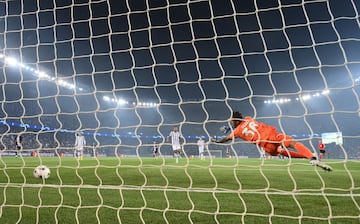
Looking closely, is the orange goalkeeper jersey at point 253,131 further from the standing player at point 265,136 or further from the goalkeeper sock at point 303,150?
the goalkeeper sock at point 303,150

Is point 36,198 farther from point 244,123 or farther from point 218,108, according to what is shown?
point 218,108

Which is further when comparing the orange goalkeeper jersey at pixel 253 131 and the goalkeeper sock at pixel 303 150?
the goalkeeper sock at pixel 303 150

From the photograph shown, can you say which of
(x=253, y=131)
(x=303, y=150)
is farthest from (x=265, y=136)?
(x=303, y=150)

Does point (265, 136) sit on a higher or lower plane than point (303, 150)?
higher

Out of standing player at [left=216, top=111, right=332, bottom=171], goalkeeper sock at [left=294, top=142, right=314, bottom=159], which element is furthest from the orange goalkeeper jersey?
goalkeeper sock at [left=294, top=142, right=314, bottom=159]

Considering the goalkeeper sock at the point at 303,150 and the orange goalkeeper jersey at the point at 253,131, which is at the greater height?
the orange goalkeeper jersey at the point at 253,131

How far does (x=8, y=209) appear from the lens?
3920 millimetres

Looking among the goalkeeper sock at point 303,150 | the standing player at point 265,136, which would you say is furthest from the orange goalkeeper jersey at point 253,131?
the goalkeeper sock at point 303,150

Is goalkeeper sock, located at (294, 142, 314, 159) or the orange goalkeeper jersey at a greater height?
the orange goalkeeper jersey

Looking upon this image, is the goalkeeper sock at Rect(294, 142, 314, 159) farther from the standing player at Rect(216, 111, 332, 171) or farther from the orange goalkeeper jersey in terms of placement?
A: the orange goalkeeper jersey

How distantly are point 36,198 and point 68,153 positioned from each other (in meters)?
26.4

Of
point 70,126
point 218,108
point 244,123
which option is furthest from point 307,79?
point 244,123

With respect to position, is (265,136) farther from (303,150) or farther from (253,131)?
(303,150)

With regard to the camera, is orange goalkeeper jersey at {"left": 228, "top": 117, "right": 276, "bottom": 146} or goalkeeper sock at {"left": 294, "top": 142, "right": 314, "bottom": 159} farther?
goalkeeper sock at {"left": 294, "top": 142, "right": 314, "bottom": 159}
